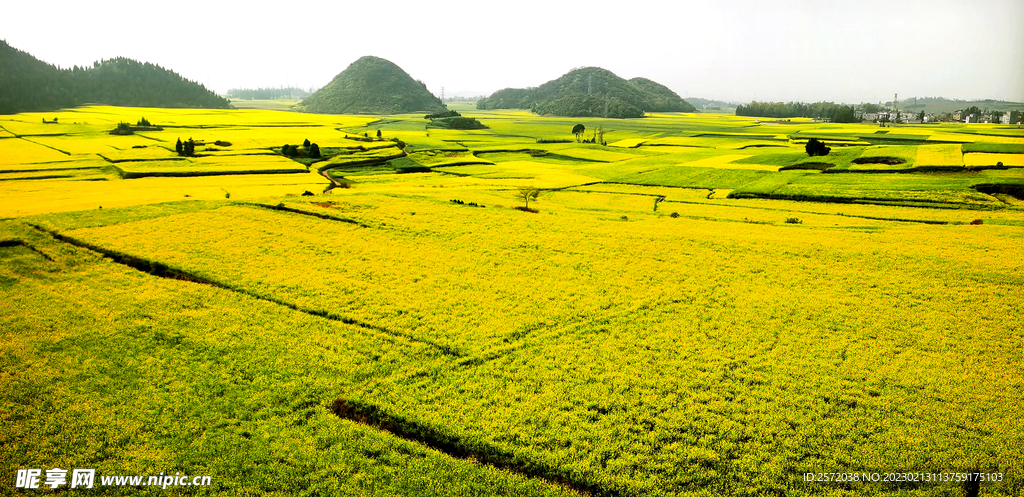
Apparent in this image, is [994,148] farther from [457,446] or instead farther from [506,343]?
[457,446]

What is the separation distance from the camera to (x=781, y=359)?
1844 cm

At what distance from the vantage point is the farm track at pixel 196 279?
64.6ft

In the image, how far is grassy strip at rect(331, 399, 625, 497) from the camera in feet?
42.2

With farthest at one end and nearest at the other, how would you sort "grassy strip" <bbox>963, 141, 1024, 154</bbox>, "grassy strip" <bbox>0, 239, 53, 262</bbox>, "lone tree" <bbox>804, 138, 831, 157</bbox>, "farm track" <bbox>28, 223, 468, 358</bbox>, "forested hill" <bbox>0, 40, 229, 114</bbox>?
"forested hill" <bbox>0, 40, 229, 114</bbox> < "lone tree" <bbox>804, 138, 831, 157</bbox> < "grassy strip" <bbox>963, 141, 1024, 154</bbox> < "grassy strip" <bbox>0, 239, 53, 262</bbox> < "farm track" <bbox>28, 223, 468, 358</bbox>

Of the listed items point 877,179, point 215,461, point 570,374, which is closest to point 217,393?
point 215,461

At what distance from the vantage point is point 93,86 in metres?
155

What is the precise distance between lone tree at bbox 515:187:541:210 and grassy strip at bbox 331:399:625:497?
33.5 m

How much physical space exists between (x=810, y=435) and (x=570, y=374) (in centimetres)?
706

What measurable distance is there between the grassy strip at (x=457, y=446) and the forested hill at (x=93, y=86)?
146m

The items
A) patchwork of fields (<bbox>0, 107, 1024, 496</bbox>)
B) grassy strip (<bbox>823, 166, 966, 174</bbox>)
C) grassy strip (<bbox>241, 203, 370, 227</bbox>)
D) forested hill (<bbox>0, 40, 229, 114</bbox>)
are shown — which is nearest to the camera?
patchwork of fields (<bbox>0, 107, 1024, 496</bbox>)

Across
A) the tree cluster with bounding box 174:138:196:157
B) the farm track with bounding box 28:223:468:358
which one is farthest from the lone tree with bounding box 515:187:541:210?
the tree cluster with bounding box 174:138:196:157

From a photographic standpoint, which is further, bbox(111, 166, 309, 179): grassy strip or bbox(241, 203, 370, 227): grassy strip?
bbox(111, 166, 309, 179): grassy strip

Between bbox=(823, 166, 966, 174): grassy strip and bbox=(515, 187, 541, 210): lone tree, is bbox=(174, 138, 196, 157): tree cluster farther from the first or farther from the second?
bbox=(823, 166, 966, 174): grassy strip

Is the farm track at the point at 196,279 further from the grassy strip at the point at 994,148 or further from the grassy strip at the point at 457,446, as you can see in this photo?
the grassy strip at the point at 994,148
